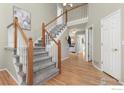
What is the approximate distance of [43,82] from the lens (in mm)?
3693

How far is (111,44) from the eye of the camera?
420 centimetres

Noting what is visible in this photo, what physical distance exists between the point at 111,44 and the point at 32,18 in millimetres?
3581

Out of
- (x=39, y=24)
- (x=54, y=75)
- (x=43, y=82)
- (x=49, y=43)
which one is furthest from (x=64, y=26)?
(x=43, y=82)

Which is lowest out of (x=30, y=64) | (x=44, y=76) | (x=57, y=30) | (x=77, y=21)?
(x=44, y=76)

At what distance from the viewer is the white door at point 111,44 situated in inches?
148

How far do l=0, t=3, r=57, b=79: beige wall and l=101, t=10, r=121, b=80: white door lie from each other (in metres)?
2.78

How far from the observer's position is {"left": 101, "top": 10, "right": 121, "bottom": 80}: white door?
3758 mm

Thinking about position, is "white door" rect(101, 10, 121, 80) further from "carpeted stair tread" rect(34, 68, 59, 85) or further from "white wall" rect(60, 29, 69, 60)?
"white wall" rect(60, 29, 69, 60)

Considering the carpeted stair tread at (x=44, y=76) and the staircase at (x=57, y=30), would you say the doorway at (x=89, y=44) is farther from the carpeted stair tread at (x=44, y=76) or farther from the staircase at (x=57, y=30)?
the carpeted stair tread at (x=44, y=76)

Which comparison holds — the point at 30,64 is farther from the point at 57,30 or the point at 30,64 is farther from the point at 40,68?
the point at 57,30

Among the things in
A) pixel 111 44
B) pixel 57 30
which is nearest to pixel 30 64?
pixel 111 44

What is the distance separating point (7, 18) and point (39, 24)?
5.61 ft

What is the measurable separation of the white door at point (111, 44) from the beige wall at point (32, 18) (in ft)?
9.12
